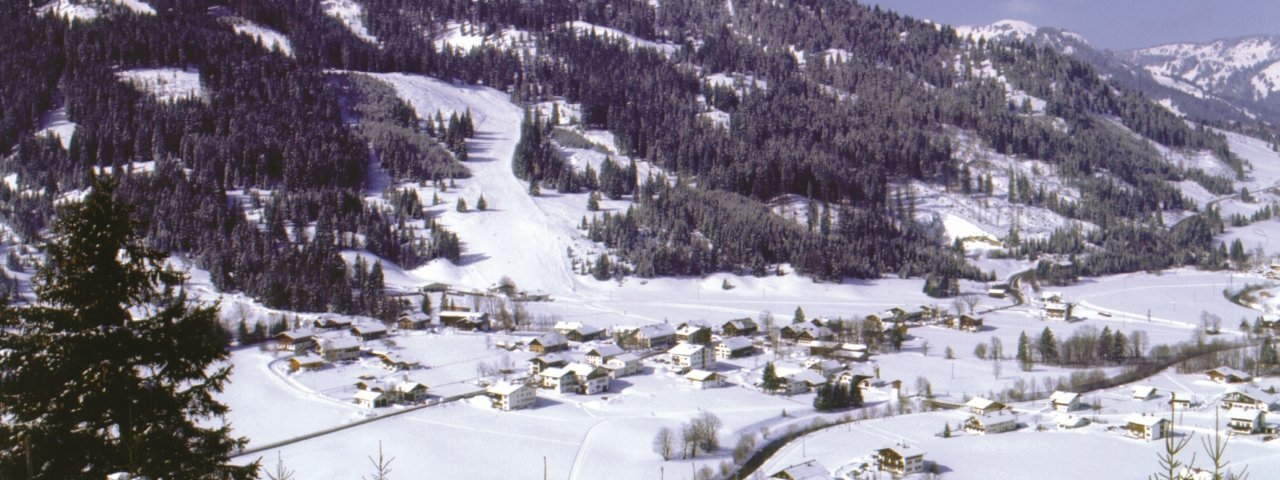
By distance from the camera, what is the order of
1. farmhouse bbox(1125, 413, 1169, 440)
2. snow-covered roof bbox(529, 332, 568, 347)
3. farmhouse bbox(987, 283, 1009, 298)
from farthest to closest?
1. farmhouse bbox(987, 283, 1009, 298)
2. snow-covered roof bbox(529, 332, 568, 347)
3. farmhouse bbox(1125, 413, 1169, 440)

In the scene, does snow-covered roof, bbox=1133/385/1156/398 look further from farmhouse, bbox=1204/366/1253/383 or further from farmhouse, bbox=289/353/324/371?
farmhouse, bbox=289/353/324/371

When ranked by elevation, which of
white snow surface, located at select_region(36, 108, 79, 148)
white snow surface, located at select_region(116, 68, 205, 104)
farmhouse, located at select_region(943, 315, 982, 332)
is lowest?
farmhouse, located at select_region(943, 315, 982, 332)

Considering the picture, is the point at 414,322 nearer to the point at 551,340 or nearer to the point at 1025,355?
the point at 551,340

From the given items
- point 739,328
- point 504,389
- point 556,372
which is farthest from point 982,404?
point 739,328

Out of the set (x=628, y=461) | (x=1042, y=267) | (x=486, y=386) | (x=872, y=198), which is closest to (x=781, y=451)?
(x=628, y=461)

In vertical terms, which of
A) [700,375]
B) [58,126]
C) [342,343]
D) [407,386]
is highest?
[58,126]

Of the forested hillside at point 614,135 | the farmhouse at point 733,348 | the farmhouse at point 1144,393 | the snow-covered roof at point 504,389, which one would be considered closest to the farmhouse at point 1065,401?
the farmhouse at point 1144,393

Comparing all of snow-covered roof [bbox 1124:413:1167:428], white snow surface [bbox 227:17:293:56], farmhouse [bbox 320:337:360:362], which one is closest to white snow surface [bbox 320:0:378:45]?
white snow surface [bbox 227:17:293:56]
